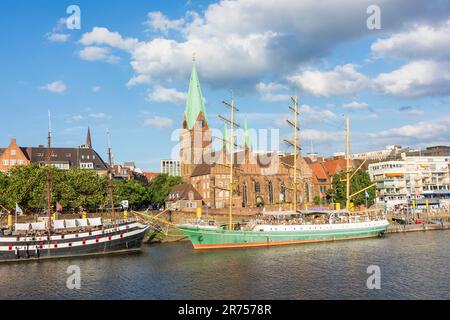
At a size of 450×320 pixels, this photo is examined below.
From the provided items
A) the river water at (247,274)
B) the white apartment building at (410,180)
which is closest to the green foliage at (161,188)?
the white apartment building at (410,180)

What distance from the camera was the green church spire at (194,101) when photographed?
13550 cm

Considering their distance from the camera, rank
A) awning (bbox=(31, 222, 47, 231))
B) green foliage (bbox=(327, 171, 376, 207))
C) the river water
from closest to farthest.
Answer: the river water
awning (bbox=(31, 222, 47, 231))
green foliage (bbox=(327, 171, 376, 207))

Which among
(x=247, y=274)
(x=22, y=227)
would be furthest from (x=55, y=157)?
(x=247, y=274)

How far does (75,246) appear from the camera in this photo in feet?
187

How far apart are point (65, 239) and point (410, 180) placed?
103m

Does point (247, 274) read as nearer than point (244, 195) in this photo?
Yes

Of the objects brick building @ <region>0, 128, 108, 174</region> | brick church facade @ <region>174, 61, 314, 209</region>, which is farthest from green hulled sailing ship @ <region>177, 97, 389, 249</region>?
brick building @ <region>0, 128, 108, 174</region>

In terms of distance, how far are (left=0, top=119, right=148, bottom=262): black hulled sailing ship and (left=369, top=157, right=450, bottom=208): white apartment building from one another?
84761 millimetres

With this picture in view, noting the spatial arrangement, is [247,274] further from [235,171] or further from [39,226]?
[235,171]

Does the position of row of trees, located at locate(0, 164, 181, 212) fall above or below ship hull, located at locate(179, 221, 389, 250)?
above

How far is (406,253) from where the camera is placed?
54656mm

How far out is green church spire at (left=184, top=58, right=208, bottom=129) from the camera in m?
136

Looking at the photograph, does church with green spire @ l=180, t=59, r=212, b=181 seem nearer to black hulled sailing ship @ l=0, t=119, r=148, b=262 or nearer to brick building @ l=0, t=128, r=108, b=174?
brick building @ l=0, t=128, r=108, b=174
